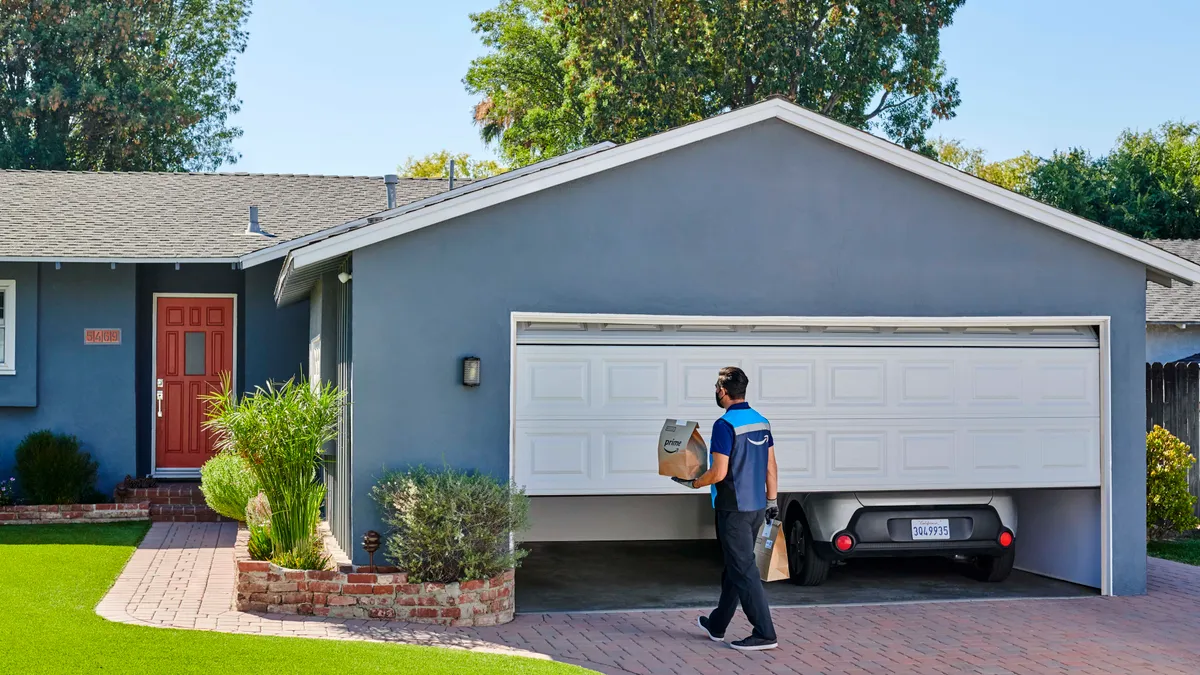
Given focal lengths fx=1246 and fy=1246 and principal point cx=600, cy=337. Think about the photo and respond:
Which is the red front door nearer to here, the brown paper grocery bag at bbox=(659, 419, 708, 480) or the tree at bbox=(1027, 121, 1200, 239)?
the brown paper grocery bag at bbox=(659, 419, 708, 480)

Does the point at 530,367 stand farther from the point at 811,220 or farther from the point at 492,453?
the point at 811,220

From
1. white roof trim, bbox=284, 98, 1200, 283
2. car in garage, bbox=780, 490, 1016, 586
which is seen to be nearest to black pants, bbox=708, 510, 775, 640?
car in garage, bbox=780, 490, 1016, 586

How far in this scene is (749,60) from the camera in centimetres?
2822

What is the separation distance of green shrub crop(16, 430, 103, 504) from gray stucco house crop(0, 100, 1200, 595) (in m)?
4.09

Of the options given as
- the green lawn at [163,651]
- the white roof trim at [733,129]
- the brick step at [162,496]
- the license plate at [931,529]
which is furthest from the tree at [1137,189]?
the green lawn at [163,651]

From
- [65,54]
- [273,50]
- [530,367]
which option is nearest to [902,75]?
[273,50]

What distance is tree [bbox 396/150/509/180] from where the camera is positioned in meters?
42.4

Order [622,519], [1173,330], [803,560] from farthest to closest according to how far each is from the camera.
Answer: [1173,330]
[622,519]
[803,560]

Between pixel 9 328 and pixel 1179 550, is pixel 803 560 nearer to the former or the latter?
pixel 1179 550

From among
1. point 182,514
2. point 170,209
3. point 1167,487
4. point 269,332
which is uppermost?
point 170,209

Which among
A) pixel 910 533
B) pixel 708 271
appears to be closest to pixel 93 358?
pixel 708 271

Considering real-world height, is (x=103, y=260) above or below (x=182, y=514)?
above

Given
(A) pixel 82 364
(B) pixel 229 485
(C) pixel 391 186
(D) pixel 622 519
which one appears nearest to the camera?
(B) pixel 229 485

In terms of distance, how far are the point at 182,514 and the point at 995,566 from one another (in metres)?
8.51
